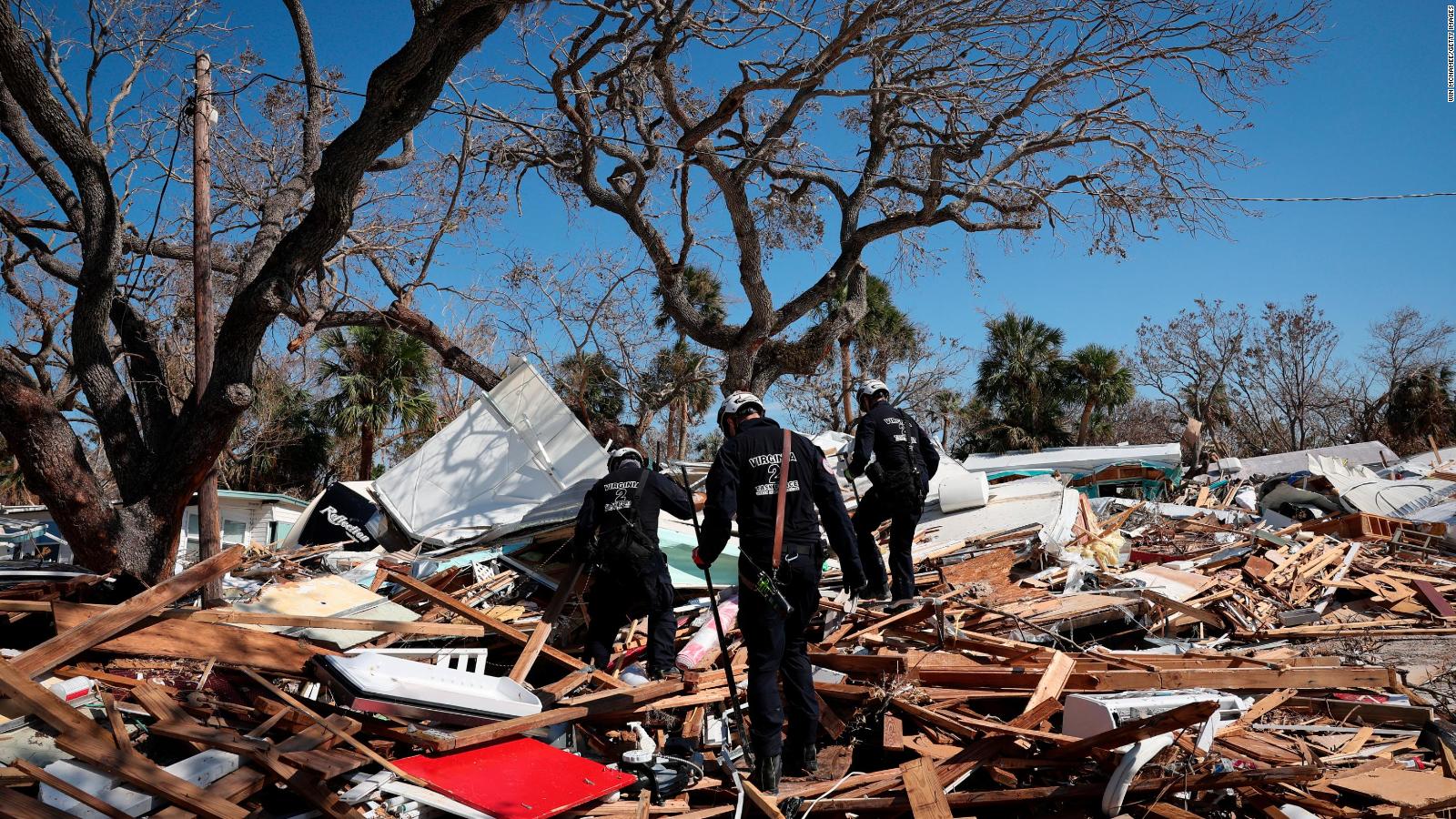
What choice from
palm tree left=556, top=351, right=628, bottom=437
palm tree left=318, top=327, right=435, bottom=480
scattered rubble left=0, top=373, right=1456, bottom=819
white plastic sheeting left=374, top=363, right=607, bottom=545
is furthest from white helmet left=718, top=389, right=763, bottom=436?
palm tree left=318, top=327, right=435, bottom=480

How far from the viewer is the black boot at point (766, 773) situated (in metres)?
4.54

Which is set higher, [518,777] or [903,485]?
[903,485]

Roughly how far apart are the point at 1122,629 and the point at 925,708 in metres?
3.44

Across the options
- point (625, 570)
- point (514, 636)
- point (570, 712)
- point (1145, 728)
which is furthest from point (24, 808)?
point (1145, 728)

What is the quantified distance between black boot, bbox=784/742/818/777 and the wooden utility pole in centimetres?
564

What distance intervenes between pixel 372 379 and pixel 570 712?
2031 centimetres

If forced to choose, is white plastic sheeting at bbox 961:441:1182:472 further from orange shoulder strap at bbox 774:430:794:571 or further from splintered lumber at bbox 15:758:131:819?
splintered lumber at bbox 15:758:131:819

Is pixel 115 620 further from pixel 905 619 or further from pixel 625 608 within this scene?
pixel 905 619

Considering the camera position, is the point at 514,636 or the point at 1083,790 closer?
the point at 1083,790

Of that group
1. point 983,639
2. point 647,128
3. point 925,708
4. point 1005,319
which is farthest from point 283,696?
point 1005,319

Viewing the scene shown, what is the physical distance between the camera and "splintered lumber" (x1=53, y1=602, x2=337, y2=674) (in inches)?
177

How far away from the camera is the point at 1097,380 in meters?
32.8

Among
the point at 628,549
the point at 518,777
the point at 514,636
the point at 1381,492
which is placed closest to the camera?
the point at 518,777

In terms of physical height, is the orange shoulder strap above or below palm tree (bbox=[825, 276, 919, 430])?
below
